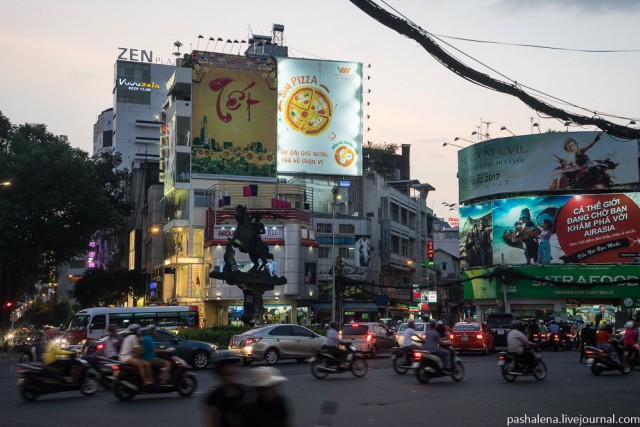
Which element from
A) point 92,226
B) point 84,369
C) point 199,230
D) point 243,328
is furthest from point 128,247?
point 84,369

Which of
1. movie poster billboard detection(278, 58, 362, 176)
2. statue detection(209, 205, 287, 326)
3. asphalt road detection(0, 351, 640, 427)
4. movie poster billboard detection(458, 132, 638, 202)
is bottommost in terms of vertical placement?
asphalt road detection(0, 351, 640, 427)

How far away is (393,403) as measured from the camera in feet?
53.1

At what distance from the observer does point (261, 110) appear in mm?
69562

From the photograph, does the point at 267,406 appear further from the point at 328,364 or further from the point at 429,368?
the point at 328,364

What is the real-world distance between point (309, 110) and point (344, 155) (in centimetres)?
489

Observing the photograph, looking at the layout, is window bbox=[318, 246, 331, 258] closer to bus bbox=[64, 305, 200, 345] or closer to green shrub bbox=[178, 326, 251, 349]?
bus bbox=[64, 305, 200, 345]

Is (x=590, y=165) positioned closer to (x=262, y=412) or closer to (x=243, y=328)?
(x=243, y=328)

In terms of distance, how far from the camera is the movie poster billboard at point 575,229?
67438mm

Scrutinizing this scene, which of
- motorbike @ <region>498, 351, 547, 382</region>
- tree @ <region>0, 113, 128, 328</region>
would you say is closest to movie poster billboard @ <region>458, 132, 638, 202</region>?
tree @ <region>0, 113, 128, 328</region>

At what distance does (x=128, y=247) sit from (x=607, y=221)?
171 feet

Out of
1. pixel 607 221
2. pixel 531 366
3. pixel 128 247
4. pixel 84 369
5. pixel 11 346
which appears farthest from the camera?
pixel 128 247

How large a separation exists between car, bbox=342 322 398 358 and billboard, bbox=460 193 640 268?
33.3 meters

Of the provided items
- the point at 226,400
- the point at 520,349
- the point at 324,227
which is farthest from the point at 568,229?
the point at 226,400

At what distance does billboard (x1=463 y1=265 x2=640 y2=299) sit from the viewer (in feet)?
222
